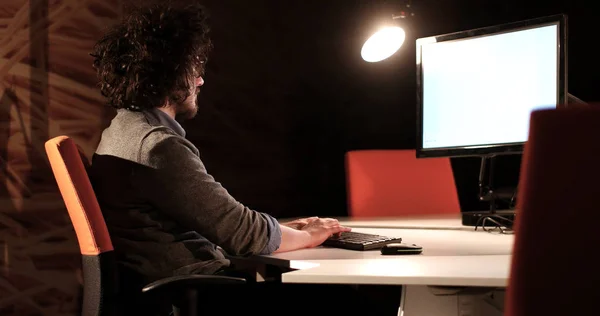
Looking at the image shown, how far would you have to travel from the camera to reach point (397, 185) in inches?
110

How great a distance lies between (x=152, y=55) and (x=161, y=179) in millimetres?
370

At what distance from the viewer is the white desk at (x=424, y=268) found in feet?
3.83

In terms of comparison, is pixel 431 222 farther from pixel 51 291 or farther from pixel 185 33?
pixel 51 291

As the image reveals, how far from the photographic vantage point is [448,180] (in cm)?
284

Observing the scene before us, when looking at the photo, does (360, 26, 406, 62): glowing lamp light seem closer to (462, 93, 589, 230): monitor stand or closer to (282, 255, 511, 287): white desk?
(462, 93, 589, 230): monitor stand

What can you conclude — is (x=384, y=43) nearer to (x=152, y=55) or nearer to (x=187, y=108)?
(x=187, y=108)

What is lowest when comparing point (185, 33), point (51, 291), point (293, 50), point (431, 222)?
point (51, 291)

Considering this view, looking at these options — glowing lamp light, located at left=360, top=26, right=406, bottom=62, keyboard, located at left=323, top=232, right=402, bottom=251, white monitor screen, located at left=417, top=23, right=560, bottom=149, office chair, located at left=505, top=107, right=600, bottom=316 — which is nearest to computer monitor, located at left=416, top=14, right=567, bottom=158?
white monitor screen, located at left=417, top=23, right=560, bottom=149

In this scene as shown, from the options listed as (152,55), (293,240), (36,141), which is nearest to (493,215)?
(293,240)

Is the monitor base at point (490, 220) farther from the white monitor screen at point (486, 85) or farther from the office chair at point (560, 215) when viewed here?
the office chair at point (560, 215)

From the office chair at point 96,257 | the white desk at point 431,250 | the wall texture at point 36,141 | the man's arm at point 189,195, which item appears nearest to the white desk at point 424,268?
the white desk at point 431,250

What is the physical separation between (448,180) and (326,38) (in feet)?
3.81

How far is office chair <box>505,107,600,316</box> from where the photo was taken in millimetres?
754

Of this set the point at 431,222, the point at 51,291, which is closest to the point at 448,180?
the point at 431,222
